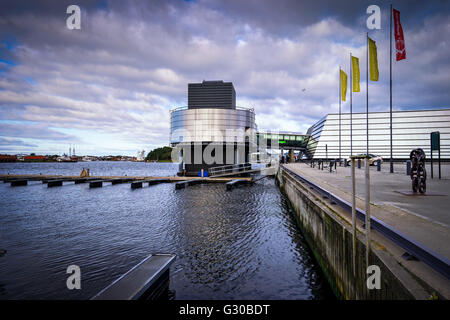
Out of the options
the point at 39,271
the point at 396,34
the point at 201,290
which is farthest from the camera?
the point at 396,34

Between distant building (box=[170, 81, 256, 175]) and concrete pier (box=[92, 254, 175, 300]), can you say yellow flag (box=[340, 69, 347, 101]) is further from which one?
concrete pier (box=[92, 254, 175, 300])

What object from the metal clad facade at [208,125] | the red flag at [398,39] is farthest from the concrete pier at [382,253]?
the metal clad facade at [208,125]

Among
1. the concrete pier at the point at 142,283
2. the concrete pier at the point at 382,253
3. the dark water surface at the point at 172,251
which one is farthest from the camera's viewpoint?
the dark water surface at the point at 172,251

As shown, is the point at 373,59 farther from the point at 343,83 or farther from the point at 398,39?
the point at 343,83

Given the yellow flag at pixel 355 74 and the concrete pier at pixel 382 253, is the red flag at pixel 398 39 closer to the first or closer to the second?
the yellow flag at pixel 355 74

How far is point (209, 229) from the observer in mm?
10703

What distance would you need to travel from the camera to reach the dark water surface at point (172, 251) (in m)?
5.88

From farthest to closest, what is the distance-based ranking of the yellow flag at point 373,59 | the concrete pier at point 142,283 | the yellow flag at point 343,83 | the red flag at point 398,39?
1. the yellow flag at point 343,83
2. the yellow flag at point 373,59
3. the red flag at point 398,39
4. the concrete pier at point 142,283

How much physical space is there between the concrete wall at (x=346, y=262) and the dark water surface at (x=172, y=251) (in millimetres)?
656

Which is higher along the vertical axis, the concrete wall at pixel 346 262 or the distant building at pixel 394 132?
the distant building at pixel 394 132

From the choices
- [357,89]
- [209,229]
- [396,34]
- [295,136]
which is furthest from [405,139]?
[209,229]
